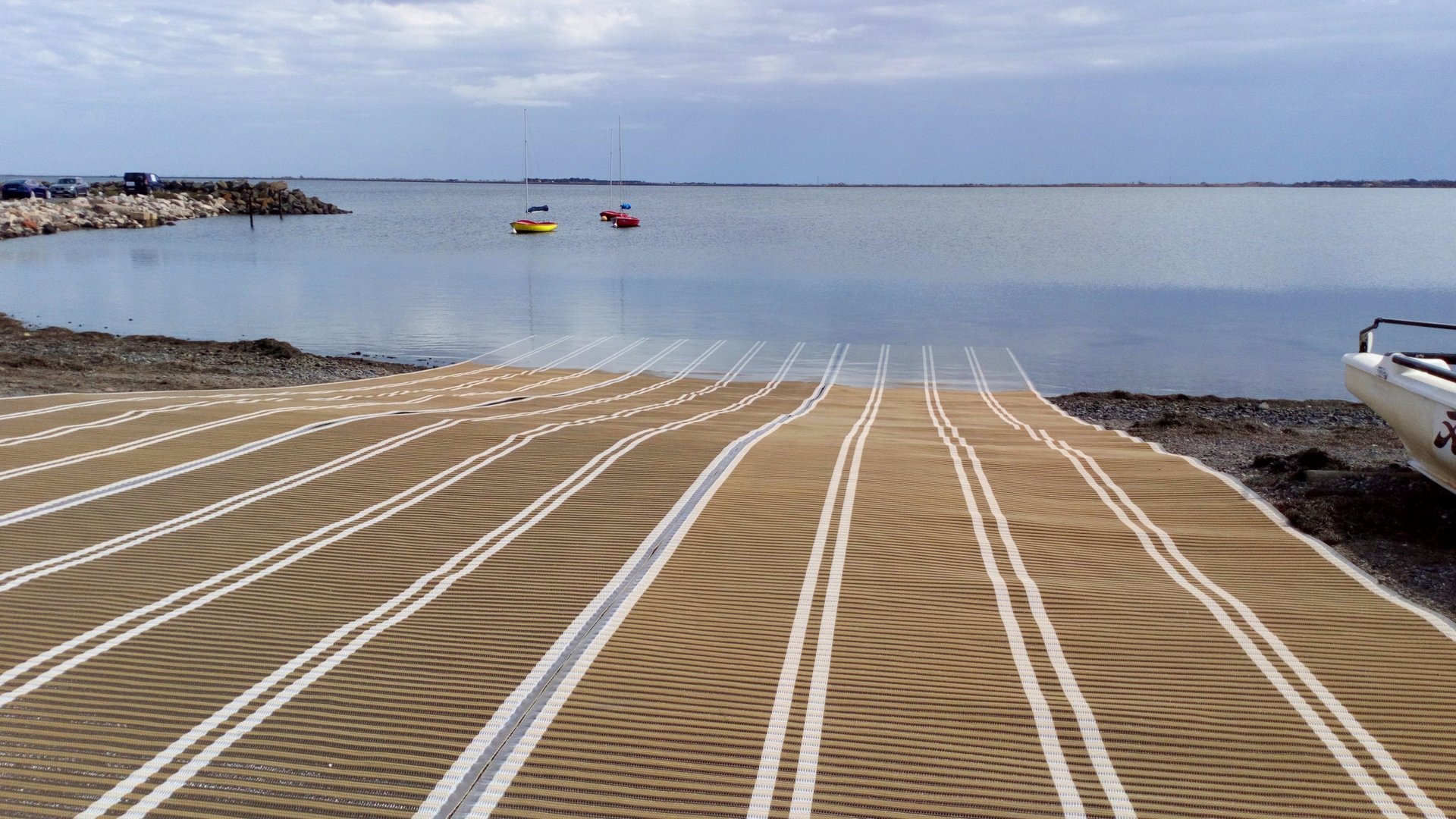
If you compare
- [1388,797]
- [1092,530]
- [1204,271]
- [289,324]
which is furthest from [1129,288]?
[1388,797]

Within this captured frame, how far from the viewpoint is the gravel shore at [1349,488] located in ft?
17.9

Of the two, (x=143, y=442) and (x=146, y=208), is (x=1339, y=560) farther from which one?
(x=146, y=208)

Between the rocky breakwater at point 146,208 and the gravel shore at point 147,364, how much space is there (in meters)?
34.6

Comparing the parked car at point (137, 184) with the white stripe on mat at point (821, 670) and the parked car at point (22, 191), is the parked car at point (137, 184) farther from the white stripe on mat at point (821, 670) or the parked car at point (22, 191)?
the white stripe on mat at point (821, 670)

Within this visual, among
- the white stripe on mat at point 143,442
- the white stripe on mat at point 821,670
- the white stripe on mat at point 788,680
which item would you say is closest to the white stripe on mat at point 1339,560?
the white stripe on mat at point 821,670

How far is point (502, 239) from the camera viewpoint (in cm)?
5828

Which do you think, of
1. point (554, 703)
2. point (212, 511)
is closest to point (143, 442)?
point (212, 511)

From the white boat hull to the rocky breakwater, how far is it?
52.2 meters

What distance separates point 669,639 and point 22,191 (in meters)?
75.9

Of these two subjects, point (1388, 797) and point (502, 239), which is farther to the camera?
point (502, 239)

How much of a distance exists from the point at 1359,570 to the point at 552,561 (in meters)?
3.64

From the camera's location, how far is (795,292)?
31312mm

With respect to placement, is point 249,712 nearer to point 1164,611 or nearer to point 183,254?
point 1164,611

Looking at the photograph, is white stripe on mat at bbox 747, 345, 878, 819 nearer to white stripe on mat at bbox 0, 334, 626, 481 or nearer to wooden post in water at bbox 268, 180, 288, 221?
white stripe on mat at bbox 0, 334, 626, 481
